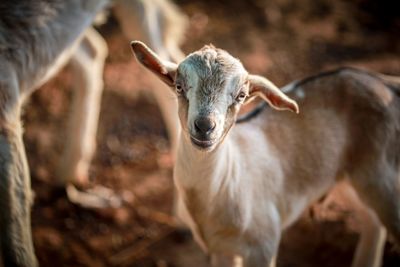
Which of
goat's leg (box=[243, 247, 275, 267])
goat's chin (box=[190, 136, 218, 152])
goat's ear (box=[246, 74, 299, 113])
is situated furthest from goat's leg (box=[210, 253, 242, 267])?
goat's chin (box=[190, 136, 218, 152])

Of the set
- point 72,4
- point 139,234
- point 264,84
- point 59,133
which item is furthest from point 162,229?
point 264,84

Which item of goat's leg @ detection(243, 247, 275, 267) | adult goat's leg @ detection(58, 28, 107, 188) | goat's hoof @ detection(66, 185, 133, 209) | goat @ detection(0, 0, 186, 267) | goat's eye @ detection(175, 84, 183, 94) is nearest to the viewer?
goat's eye @ detection(175, 84, 183, 94)

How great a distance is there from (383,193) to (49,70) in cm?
225

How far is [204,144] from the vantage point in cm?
287

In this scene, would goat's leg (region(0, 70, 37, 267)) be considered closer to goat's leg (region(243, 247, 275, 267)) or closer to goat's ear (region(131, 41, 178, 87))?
goat's ear (region(131, 41, 178, 87))

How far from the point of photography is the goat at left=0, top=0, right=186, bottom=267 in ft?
12.0

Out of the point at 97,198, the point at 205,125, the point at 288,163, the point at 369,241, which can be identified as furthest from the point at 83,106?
the point at 205,125

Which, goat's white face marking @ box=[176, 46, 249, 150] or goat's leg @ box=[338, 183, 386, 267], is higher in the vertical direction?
goat's white face marking @ box=[176, 46, 249, 150]

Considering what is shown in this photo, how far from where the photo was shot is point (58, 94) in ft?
20.2

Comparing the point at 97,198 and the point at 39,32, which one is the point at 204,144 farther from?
the point at 97,198

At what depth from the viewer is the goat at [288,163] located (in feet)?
10.9

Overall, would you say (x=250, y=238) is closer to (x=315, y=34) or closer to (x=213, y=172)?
(x=213, y=172)

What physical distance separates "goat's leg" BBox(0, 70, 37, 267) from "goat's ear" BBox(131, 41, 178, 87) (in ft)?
3.47

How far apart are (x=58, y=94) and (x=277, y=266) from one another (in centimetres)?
275
